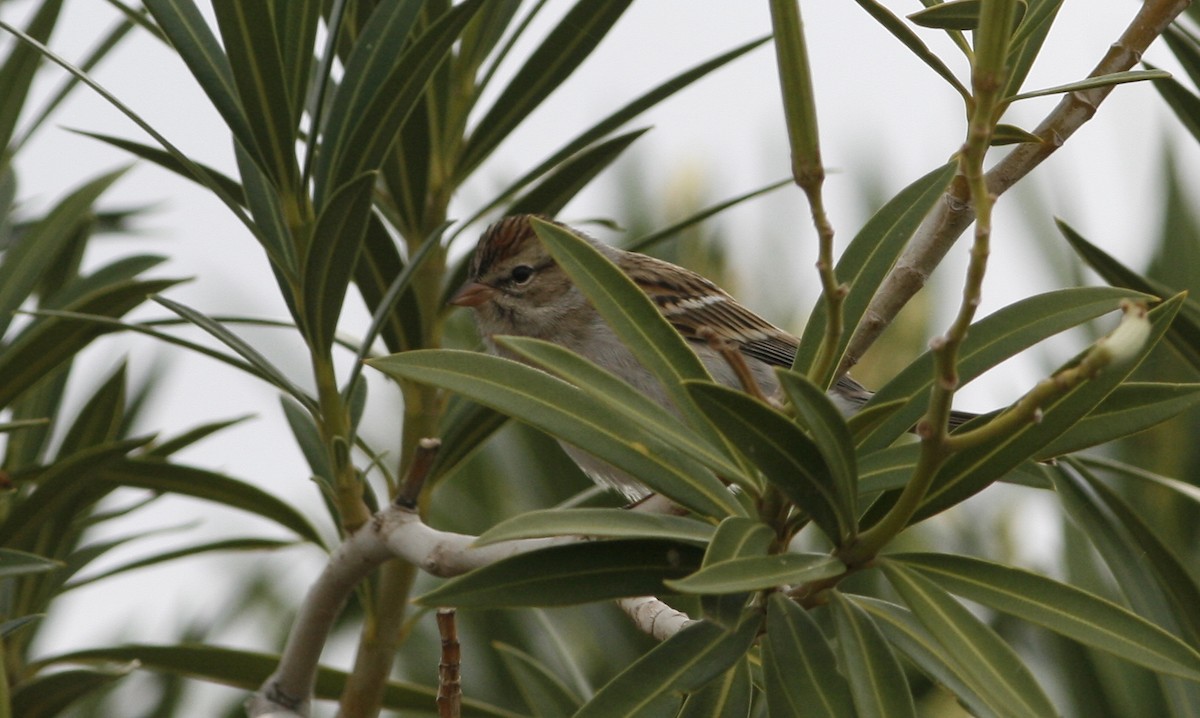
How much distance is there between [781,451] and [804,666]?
0.62ft

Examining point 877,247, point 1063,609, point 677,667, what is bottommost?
point 677,667

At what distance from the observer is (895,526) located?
1.05 m

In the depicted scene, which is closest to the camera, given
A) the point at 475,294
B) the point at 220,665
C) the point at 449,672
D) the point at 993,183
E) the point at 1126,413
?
the point at 1126,413

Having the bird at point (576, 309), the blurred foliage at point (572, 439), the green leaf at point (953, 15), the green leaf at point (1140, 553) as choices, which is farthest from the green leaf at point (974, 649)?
the bird at point (576, 309)

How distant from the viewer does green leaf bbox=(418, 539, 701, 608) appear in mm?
1101

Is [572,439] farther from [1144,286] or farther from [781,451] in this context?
[1144,286]

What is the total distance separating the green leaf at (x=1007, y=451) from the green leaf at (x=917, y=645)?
0.12 m

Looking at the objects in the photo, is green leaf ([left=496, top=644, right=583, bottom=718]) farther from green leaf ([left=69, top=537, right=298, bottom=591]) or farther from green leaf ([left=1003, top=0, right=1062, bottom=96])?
green leaf ([left=1003, top=0, right=1062, bottom=96])

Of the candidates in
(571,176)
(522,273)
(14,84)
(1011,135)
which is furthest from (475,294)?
(1011,135)

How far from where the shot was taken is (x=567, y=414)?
1.16m

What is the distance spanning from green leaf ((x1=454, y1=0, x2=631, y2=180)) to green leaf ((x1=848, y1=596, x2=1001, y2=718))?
108 centimetres

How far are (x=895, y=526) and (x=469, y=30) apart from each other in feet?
4.51

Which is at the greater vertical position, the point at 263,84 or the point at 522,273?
the point at 263,84

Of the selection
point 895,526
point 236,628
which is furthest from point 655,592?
point 236,628
